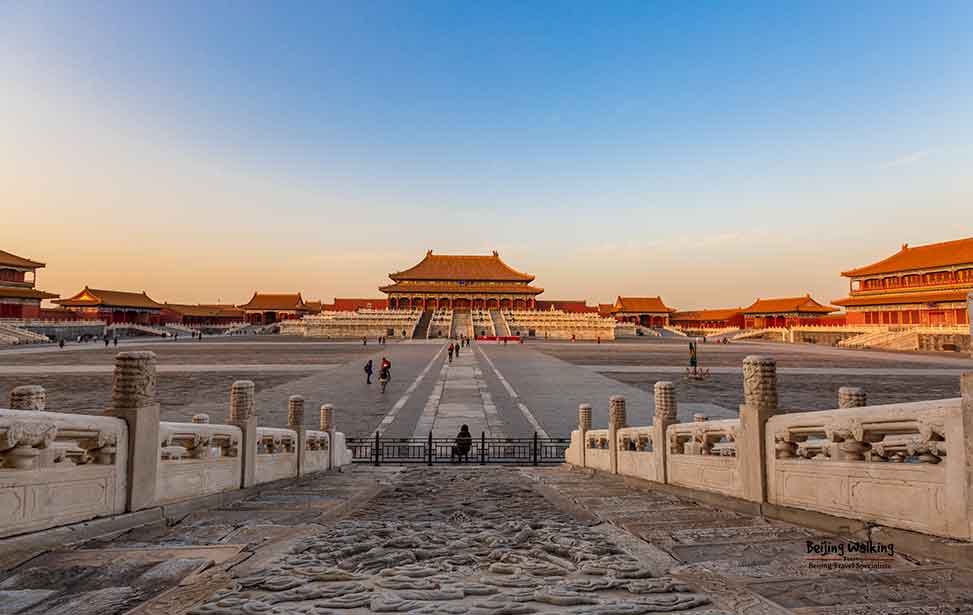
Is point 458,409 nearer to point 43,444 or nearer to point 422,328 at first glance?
point 43,444

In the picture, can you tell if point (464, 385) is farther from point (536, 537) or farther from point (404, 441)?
point (536, 537)

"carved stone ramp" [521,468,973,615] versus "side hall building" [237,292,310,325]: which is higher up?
"side hall building" [237,292,310,325]

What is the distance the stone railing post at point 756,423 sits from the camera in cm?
466

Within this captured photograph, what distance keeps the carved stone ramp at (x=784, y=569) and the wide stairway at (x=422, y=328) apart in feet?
174

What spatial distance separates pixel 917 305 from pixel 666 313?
35585 mm

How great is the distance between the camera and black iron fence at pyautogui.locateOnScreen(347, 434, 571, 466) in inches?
417

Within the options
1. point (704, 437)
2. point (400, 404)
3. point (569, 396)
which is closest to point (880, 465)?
point (704, 437)

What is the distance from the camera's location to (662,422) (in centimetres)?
648

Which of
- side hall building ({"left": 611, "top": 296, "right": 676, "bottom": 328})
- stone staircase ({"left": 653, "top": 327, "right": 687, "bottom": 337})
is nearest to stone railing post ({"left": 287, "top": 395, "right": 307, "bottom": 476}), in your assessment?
stone staircase ({"left": 653, "top": 327, "right": 687, "bottom": 337})

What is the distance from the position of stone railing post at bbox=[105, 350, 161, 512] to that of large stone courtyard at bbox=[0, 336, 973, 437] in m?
7.92

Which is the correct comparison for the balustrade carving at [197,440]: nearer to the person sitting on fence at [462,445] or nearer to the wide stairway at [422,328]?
the person sitting on fence at [462,445]

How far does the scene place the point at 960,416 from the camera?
3.19 metres

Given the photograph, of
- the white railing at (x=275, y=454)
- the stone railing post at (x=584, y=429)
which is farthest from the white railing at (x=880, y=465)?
the white railing at (x=275, y=454)

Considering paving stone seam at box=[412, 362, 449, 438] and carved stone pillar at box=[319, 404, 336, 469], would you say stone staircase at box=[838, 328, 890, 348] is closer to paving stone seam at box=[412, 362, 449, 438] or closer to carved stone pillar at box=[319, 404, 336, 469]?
paving stone seam at box=[412, 362, 449, 438]
